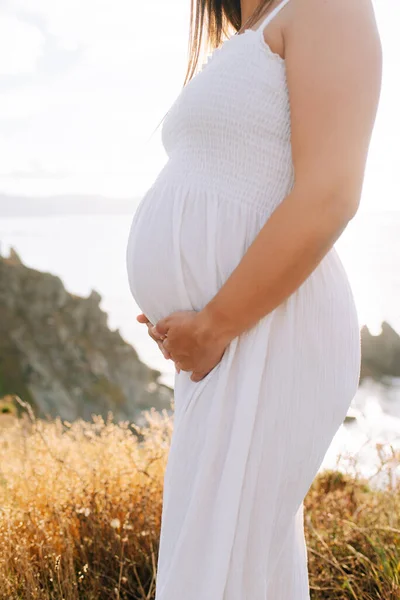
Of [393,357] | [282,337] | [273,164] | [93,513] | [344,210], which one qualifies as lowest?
[93,513]

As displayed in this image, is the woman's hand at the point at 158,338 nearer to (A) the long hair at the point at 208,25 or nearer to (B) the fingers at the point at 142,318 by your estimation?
(B) the fingers at the point at 142,318

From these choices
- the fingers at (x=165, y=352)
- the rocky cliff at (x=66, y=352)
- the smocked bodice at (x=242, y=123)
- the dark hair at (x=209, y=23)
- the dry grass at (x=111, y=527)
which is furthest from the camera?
the rocky cliff at (x=66, y=352)

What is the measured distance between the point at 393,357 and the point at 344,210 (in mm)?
15776

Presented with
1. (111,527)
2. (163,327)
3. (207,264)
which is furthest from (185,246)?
(111,527)

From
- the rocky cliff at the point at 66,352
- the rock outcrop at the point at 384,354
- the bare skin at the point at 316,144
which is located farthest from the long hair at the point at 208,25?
the rocky cliff at the point at 66,352

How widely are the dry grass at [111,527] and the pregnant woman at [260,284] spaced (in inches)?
37.3

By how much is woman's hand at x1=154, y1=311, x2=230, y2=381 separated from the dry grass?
3.56 ft

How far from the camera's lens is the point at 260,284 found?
1.12 meters

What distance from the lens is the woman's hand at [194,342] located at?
1190 mm

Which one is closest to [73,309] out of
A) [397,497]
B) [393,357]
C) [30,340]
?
[30,340]

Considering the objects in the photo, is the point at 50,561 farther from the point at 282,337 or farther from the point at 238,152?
the point at 238,152

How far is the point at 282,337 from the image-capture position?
1240mm

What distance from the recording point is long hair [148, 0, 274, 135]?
1779 millimetres

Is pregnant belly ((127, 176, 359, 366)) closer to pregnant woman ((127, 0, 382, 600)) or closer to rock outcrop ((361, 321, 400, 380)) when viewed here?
pregnant woman ((127, 0, 382, 600))
